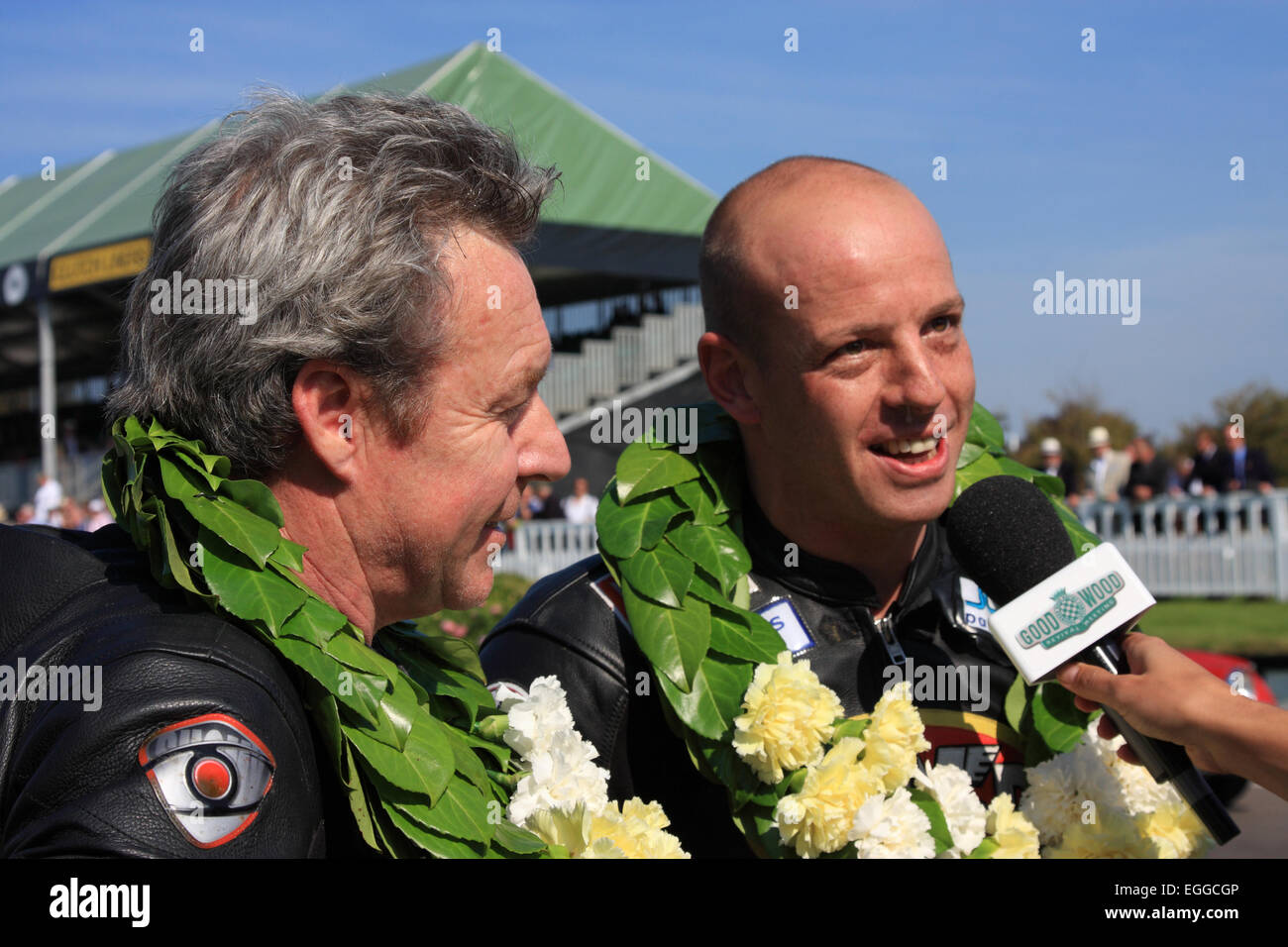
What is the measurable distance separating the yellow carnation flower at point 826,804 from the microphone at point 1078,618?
343 millimetres

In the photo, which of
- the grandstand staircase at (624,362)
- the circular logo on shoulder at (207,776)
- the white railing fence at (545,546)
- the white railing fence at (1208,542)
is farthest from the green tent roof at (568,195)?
the circular logo on shoulder at (207,776)

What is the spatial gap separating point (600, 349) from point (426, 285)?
21415 mm

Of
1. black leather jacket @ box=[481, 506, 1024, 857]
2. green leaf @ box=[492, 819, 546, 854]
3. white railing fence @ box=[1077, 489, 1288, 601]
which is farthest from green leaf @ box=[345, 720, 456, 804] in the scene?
white railing fence @ box=[1077, 489, 1288, 601]

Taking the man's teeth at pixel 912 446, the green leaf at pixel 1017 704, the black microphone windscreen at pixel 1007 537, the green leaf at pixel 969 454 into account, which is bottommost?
the green leaf at pixel 1017 704

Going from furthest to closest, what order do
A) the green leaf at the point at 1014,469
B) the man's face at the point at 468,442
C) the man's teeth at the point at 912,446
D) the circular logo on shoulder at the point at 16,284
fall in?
the circular logo on shoulder at the point at 16,284 < the green leaf at the point at 1014,469 < the man's teeth at the point at 912,446 < the man's face at the point at 468,442

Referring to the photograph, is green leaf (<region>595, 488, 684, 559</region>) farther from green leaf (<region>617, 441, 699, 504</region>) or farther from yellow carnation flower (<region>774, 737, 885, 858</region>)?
yellow carnation flower (<region>774, 737, 885, 858</region>)

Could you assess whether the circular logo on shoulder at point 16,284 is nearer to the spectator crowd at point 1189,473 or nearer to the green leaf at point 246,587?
the spectator crowd at point 1189,473

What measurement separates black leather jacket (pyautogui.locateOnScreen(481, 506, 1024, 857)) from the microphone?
35cm

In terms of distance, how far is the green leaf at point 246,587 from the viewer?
5.04 ft

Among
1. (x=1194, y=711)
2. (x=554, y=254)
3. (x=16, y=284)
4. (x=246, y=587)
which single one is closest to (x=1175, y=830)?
(x=1194, y=711)

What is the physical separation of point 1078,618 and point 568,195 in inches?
728
